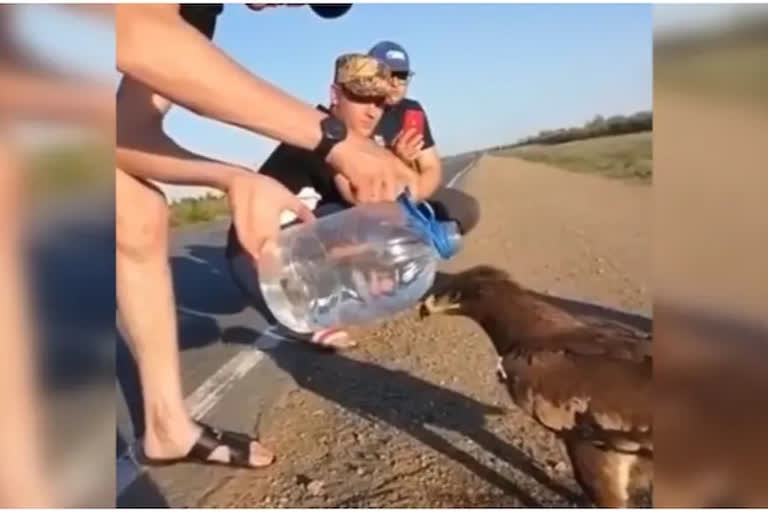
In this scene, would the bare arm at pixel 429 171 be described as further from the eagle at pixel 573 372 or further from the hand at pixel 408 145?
the eagle at pixel 573 372

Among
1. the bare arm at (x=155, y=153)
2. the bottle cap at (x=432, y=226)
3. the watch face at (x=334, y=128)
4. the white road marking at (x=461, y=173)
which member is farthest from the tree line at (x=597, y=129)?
the bare arm at (x=155, y=153)

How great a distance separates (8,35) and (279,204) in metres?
0.53

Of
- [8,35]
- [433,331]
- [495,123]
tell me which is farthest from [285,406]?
[8,35]

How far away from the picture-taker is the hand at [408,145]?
6.25 ft

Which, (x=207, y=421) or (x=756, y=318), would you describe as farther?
(x=207, y=421)

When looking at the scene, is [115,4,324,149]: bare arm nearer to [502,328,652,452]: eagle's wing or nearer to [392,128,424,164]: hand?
[392,128,424,164]: hand

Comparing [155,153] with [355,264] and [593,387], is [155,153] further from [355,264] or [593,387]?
[593,387]

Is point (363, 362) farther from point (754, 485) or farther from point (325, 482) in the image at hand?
point (754, 485)

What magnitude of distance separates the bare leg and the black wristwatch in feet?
0.95

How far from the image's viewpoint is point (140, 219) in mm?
1914

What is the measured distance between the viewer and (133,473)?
1936 millimetres

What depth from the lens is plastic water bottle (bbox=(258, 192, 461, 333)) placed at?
1.91m

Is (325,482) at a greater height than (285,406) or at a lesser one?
lesser

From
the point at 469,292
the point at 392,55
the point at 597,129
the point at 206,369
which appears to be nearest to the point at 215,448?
the point at 206,369
